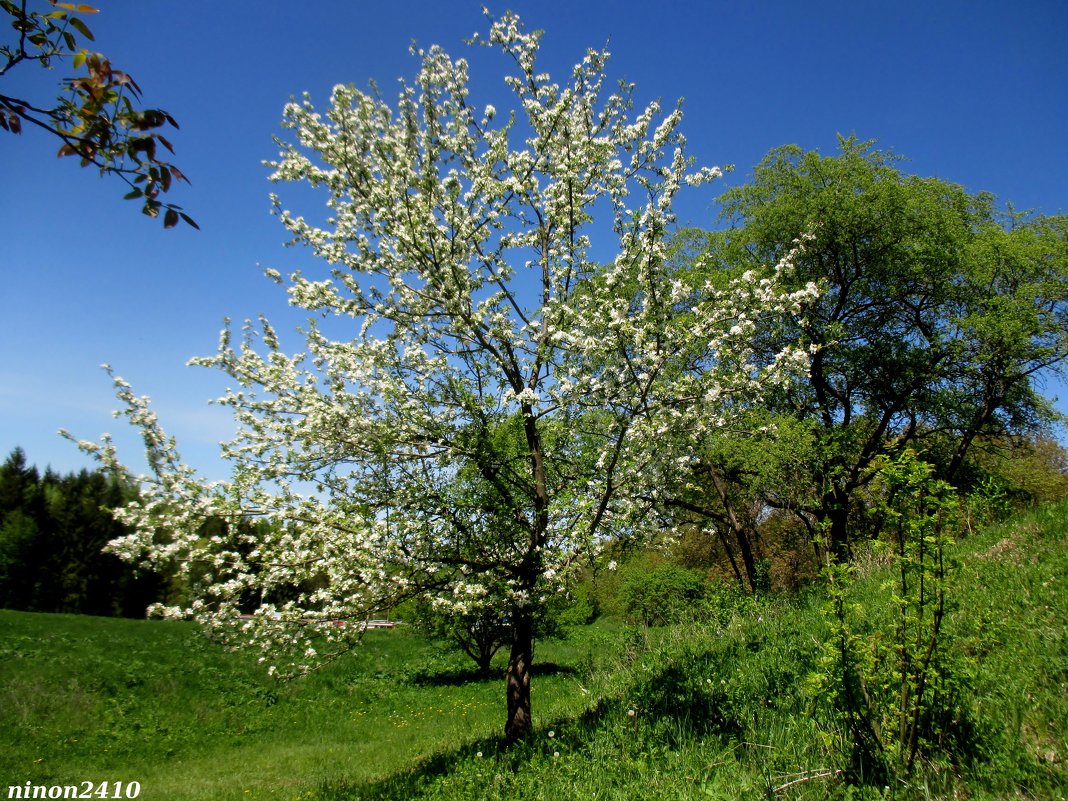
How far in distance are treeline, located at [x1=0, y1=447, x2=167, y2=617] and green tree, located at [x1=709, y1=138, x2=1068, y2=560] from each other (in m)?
48.6

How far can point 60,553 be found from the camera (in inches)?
1793

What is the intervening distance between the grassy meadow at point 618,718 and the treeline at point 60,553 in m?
32.7


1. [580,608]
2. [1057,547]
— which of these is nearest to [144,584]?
[580,608]

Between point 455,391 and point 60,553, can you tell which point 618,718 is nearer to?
point 455,391

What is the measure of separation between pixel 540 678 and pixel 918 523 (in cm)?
2078

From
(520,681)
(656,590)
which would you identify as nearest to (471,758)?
(520,681)

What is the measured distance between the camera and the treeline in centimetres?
4403

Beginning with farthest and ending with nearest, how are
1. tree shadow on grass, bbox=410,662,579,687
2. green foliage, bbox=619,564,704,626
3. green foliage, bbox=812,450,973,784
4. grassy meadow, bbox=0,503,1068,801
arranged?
green foliage, bbox=619,564,704,626 → tree shadow on grass, bbox=410,662,579,687 → grassy meadow, bbox=0,503,1068,801 → green foliage, bbox=812,450,973,784

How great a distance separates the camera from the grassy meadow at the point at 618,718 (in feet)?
13.7

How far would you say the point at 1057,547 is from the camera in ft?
23.1

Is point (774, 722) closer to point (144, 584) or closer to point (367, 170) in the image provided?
point (367, 170)

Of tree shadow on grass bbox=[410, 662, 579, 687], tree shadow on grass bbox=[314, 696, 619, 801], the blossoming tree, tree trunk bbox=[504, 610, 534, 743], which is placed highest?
the blossoming tree

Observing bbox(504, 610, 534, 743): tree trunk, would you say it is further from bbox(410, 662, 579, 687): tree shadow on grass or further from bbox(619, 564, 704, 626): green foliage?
bbox(410, 662, 579, 687): tree shadow on grass

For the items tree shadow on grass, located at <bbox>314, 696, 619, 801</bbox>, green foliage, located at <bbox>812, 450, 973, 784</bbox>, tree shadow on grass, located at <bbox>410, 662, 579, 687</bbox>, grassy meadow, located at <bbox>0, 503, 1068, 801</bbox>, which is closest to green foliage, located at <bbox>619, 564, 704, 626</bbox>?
tree shadow on grass, located at <bbox>410, 662, 579, 687</bbox>
